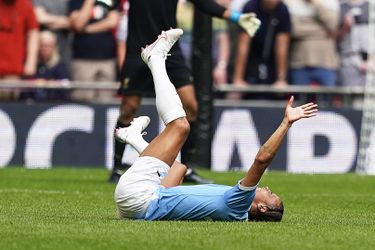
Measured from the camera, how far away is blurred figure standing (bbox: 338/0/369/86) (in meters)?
19.9

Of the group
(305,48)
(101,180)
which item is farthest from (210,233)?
(305,48)

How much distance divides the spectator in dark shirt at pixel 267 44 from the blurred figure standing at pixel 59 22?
8.67ft

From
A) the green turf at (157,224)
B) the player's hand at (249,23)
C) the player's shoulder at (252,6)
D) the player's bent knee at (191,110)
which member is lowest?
the green turf at (157,224)

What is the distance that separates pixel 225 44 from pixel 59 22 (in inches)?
102

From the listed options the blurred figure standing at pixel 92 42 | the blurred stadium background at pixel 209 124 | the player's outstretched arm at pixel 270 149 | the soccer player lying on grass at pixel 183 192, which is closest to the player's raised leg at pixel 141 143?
the soccer player lying on grass at pixel 183 192

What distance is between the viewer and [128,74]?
1455 cm

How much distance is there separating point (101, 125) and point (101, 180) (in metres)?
2.94

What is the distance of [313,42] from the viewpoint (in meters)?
19.5

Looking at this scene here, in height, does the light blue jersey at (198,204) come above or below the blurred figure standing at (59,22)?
below

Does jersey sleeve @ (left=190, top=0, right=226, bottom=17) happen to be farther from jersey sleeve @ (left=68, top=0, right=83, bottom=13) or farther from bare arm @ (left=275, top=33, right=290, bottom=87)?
jersey sleeve @ (left=68, top=0, right=83, bottom=13)

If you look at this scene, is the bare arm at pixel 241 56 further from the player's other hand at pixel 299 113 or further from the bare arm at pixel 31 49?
the player's other hand at pixel 299 113

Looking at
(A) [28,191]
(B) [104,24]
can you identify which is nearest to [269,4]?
(B) [104,24]

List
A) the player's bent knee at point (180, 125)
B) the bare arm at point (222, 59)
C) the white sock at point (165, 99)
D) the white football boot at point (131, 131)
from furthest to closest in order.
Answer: the bare arm at point (222, 59) → the white football boot at point (131, 131) → the white sock at point (165, 99) → the player's bent knee at point (180, 125)

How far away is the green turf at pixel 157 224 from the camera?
8391mm
